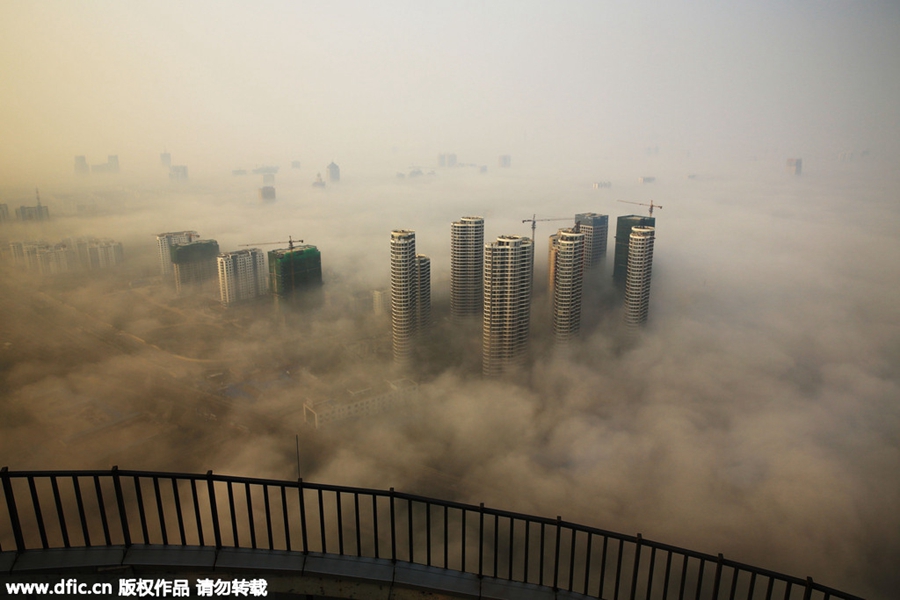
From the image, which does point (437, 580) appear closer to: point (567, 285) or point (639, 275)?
point (567, 285)

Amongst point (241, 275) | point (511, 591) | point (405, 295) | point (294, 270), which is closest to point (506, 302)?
point (405, 295)

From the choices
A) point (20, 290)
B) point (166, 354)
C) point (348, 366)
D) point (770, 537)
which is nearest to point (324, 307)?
point (348, 366)

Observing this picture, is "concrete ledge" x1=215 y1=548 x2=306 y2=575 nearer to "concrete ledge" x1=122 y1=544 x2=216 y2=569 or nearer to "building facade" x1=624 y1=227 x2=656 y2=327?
"concrete ledge" x1=122 y1=544 x2=216 y2=569

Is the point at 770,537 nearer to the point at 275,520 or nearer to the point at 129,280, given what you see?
the point at 275,520

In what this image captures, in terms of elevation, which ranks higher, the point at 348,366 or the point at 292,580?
the point at 292,580

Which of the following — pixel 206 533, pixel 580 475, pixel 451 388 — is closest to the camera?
pixel 206 533

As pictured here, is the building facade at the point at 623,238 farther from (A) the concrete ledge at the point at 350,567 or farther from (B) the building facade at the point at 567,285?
(A) the concrete ledge at the point at 350,567
